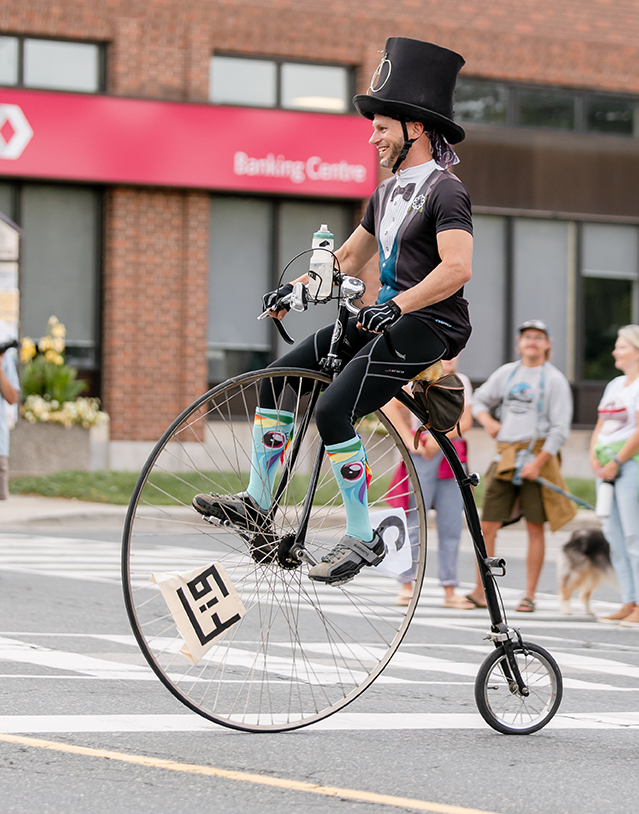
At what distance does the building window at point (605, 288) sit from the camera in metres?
24.0

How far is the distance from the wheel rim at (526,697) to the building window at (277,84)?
17.5m

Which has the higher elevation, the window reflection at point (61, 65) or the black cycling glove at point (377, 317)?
the window reflection at point (61, 65)

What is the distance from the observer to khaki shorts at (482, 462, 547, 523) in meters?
9.62

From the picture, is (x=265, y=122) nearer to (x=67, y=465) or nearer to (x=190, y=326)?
(x=190, y=326)

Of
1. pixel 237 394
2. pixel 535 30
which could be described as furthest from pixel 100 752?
pixel 535 30

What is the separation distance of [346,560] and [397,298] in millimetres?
963

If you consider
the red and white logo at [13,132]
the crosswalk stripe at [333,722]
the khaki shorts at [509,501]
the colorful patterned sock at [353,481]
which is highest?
the red and white logo at [13,132]

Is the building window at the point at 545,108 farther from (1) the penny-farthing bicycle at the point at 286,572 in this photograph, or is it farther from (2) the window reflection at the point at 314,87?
(1) the penny-farthing bicycle at the point at 286,572

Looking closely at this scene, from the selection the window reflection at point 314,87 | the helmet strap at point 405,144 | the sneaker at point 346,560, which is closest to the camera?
the sneaker at point 346,560

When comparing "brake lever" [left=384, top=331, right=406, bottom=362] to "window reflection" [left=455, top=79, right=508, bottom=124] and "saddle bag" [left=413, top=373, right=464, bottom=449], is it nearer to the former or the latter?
"saddle bag" [left=413, top=373, right=464, bottom=449]

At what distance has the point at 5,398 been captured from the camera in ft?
31.9

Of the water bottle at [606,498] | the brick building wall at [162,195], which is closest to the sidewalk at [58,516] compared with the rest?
the brick building wall at [162,195]

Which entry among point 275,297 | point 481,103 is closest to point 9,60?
point 481,103

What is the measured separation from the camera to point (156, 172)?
20906mm
